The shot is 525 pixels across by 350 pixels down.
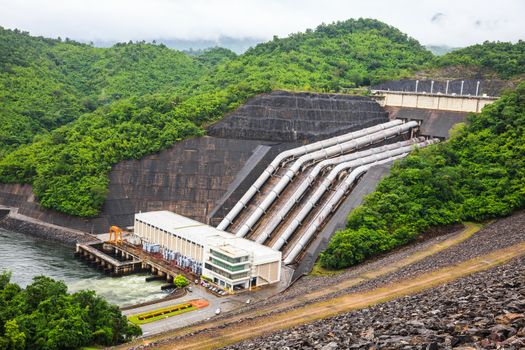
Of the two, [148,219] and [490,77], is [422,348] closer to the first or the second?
Result: [148,219]

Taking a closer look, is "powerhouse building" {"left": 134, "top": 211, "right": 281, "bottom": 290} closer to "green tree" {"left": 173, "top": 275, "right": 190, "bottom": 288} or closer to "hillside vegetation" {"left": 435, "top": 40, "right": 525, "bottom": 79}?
"green tree" {"left": 173, "top": 275, "right": 190, "bottom": 288}

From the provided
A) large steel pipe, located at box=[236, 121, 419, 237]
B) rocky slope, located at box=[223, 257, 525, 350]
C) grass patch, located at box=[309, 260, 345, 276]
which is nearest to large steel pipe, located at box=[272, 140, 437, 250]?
large steel pipe, located at box=[236, 121, 419, 237]

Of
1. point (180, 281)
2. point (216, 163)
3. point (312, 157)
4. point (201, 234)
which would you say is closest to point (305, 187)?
point (312, 157)

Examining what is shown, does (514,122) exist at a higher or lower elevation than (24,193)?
higher

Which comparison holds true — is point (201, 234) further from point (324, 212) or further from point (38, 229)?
point (38, 229)

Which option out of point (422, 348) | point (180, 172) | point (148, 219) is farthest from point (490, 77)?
point (422, 348)

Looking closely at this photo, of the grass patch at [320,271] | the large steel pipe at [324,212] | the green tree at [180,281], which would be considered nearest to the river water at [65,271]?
the green tree at [180,281]

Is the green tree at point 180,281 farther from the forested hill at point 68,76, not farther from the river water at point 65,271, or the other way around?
the forested hill at point 68,76
